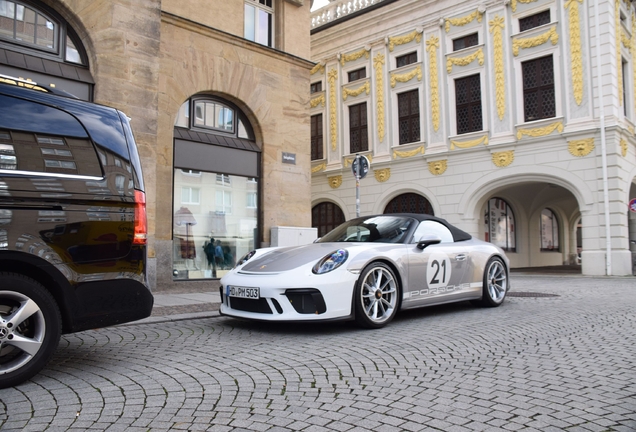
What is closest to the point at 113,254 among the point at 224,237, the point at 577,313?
the point at 577,313

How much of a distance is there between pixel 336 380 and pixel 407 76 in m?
22.7

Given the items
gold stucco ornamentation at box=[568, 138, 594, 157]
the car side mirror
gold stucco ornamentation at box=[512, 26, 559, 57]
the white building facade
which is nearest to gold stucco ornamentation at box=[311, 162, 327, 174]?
the white building facade

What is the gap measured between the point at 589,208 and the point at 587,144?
2329mm

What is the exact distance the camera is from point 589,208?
758 inches

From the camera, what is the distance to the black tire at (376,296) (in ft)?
18.1

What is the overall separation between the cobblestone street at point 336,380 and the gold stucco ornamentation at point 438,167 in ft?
58.0

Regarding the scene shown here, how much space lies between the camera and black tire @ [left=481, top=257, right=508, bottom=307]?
7.48 m

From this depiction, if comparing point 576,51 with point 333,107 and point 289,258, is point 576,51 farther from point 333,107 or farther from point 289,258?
point 289,258

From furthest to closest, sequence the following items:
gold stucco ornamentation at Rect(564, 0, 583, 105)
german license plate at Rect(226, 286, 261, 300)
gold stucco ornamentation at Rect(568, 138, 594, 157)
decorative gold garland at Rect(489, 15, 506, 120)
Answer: decorative gold garland at Rect(489, 15, 506, 120), gold stucco ornamentation at Rect(564, 0, 583, 105), gold stucco ornamentation at Rect(568, 138, 594, 157), german license plate at Rect(226, 286, 261, 300)

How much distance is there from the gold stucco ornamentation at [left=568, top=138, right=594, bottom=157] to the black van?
18952 mm

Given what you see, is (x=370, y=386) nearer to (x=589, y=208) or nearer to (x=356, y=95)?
(x=589, y=208)

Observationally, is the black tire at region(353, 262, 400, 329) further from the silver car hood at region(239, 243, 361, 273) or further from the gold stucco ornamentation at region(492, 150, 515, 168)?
the gold stucco ornamentation at region(492, 150, 515, 168)

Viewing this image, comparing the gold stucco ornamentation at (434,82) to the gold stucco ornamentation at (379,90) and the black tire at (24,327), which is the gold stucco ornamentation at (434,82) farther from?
the black tire at (24,327)

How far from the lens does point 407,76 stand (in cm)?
2464
